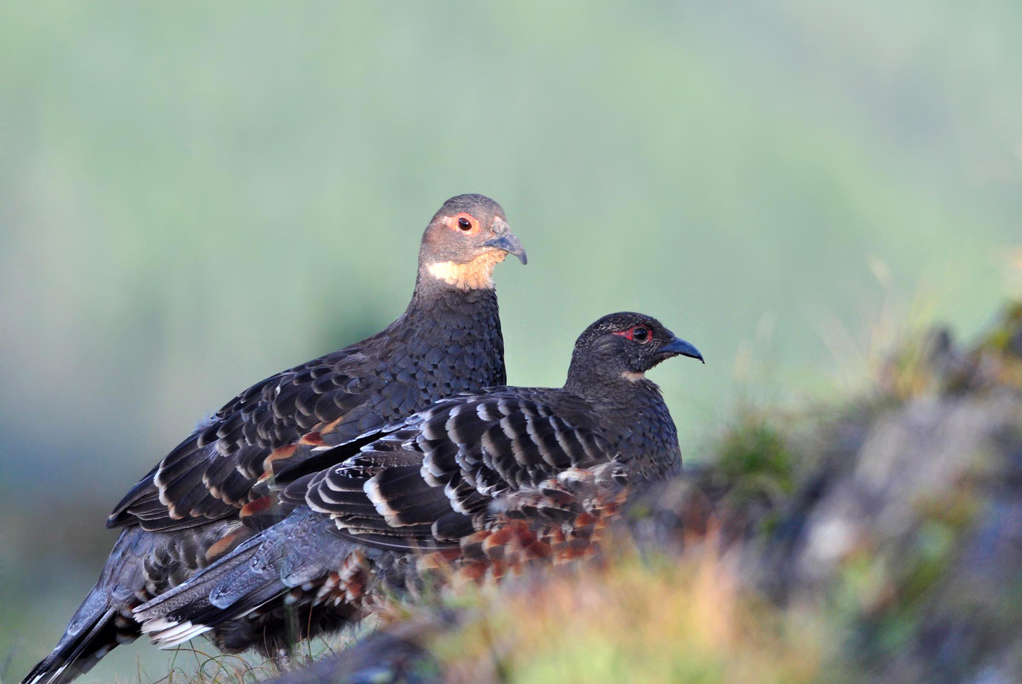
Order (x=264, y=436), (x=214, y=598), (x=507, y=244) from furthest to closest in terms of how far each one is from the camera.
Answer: (x=507, y=244), (x=264, y=436), (x=214, y=598)

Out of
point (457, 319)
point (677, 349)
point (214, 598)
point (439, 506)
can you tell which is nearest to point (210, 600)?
point (214, 598)

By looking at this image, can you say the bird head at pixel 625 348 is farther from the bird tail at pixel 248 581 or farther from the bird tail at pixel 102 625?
the bird tail at pixel 102 625

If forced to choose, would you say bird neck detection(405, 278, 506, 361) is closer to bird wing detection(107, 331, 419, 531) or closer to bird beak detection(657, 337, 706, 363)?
bird wing detection(107, 331, 419, 531)

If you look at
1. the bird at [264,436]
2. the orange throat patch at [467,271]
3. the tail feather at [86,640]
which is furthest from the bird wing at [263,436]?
the orange throat patch at [467,271]

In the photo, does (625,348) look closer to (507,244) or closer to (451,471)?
(451,471)

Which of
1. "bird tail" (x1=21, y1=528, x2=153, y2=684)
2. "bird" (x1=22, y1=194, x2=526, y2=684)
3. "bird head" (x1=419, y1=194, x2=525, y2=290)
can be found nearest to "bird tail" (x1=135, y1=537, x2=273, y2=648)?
"bird" (x1=22, y1=194, x2=526, y2=684)

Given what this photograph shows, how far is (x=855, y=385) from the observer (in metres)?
5.14

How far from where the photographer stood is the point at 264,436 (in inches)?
352

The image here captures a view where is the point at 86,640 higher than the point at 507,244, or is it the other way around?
the point at 507,244

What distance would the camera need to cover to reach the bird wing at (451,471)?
7.05m

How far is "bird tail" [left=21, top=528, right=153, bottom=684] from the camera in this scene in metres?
9.03

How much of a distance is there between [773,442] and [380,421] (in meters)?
4.29

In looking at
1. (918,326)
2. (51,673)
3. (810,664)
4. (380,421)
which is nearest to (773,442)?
(918,326)

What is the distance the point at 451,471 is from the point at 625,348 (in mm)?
1673
